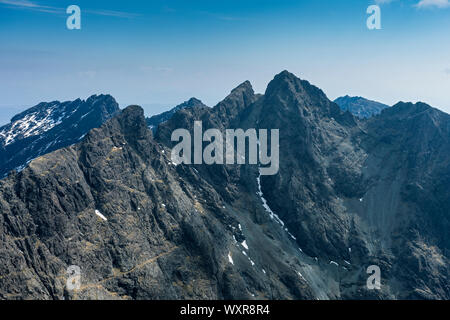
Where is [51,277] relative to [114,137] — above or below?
below

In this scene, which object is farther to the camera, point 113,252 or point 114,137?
point 114,137

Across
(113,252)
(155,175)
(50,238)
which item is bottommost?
(113,252)

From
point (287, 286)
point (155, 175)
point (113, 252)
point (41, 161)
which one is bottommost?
point (287, 286)

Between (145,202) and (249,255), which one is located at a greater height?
(145,202)

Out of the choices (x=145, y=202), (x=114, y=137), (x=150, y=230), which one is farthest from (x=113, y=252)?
(x=114, y=137)
